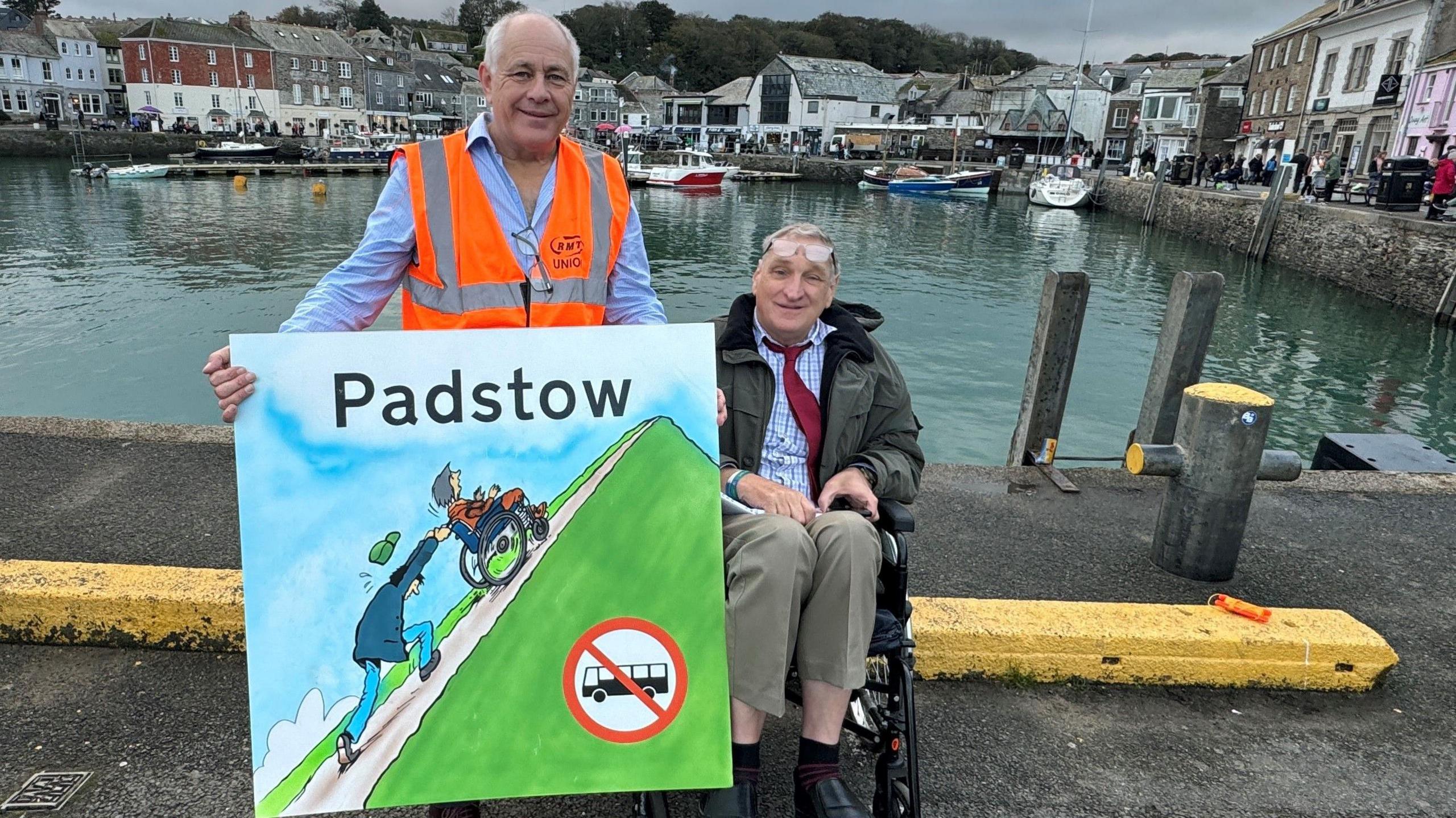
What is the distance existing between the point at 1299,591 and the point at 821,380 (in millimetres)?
2740

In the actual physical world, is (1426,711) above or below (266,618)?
below

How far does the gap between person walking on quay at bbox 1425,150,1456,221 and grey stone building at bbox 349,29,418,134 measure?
80.7 meters

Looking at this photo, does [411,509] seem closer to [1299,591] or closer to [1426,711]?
[1426,711]

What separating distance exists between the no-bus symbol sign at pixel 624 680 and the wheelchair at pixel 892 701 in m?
0.25

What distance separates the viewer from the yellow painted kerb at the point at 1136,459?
13.0 ft

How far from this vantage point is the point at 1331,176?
27188 mm

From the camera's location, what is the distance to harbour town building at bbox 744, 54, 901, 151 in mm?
78688

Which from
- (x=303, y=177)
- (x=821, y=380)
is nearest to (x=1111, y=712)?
(x=821, y=380)

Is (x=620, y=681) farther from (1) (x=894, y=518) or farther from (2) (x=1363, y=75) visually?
(2) (x=1363, y=75)

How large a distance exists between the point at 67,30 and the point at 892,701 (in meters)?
92.6

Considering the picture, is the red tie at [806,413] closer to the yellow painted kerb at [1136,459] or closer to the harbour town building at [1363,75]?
the yellow painted kerb at [1136,459]

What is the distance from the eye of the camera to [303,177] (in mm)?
48250

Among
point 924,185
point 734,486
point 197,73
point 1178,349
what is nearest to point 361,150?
point 197,73

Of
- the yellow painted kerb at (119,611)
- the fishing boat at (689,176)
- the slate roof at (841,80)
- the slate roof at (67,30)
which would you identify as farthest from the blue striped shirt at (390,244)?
the slate roof at (67,30)
